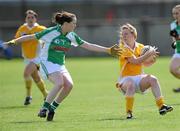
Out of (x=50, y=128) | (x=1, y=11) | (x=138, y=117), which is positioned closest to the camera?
(x=50, y=128)

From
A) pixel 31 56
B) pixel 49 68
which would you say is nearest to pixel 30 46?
pixel 31 56

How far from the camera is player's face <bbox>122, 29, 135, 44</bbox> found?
12.3 metres

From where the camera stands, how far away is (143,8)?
132 feet

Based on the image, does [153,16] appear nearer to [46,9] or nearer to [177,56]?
[46,9]

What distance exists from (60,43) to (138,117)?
5.92 ft

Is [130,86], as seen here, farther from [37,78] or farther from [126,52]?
[37,78]

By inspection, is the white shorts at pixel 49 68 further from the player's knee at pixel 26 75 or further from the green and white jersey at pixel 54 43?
the player's knee at pixel 26 75

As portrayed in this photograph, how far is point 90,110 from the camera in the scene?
45.4 ft

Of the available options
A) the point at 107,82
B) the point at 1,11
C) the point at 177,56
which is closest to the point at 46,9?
the point at 1,11

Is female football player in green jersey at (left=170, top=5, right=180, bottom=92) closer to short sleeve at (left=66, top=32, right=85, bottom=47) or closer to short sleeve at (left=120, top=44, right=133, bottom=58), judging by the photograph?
short sleeve at (left=66, top=32, right=85, bottom=47)

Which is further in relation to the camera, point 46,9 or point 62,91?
point 46,9

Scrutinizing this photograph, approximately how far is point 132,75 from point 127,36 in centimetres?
64

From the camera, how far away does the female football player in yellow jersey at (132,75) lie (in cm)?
1212

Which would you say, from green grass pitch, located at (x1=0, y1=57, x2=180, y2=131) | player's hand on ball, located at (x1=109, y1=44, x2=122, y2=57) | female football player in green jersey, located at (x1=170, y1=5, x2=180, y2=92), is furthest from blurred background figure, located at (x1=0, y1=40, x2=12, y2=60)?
female football player in green jersey, located at (x1=170, y1=5, x2=180, y2=92)
